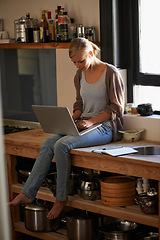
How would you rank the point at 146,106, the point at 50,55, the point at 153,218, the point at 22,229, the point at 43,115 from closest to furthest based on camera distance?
the point at 153,218, the point at 43,115, the point at 146,106, the point at 22,229, the point at 50,55

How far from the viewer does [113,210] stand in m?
2.56

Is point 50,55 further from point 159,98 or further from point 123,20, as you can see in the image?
point 159,98

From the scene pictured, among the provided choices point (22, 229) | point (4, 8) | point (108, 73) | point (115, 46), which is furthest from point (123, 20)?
point (22, 229)

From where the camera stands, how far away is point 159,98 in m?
3.09

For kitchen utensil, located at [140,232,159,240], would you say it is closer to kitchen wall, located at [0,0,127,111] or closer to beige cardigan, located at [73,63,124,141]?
beige cardigan, located at [73,63,124,141]

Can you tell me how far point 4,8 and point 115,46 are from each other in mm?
1425

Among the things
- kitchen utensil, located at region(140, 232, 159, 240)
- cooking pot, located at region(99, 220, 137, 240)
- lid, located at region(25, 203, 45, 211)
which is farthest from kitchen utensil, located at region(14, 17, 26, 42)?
kitchen utensil, located at region(140, 232, 159, 240)

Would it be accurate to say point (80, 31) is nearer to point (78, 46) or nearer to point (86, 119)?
point (78, 46)

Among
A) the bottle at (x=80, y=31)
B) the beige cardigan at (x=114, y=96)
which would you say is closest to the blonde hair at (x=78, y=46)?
the beige cardigan at (x=114, y=96)

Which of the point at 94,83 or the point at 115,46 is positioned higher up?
the point at 115,46

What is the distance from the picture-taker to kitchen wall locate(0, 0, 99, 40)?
3217 millimetres

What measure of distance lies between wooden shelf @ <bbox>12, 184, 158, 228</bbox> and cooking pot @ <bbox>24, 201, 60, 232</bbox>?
89 millimetres

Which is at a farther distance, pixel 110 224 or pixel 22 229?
pixel 22 229

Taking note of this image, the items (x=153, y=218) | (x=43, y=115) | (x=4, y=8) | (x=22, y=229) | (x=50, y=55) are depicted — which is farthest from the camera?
(x=4, y=8)
